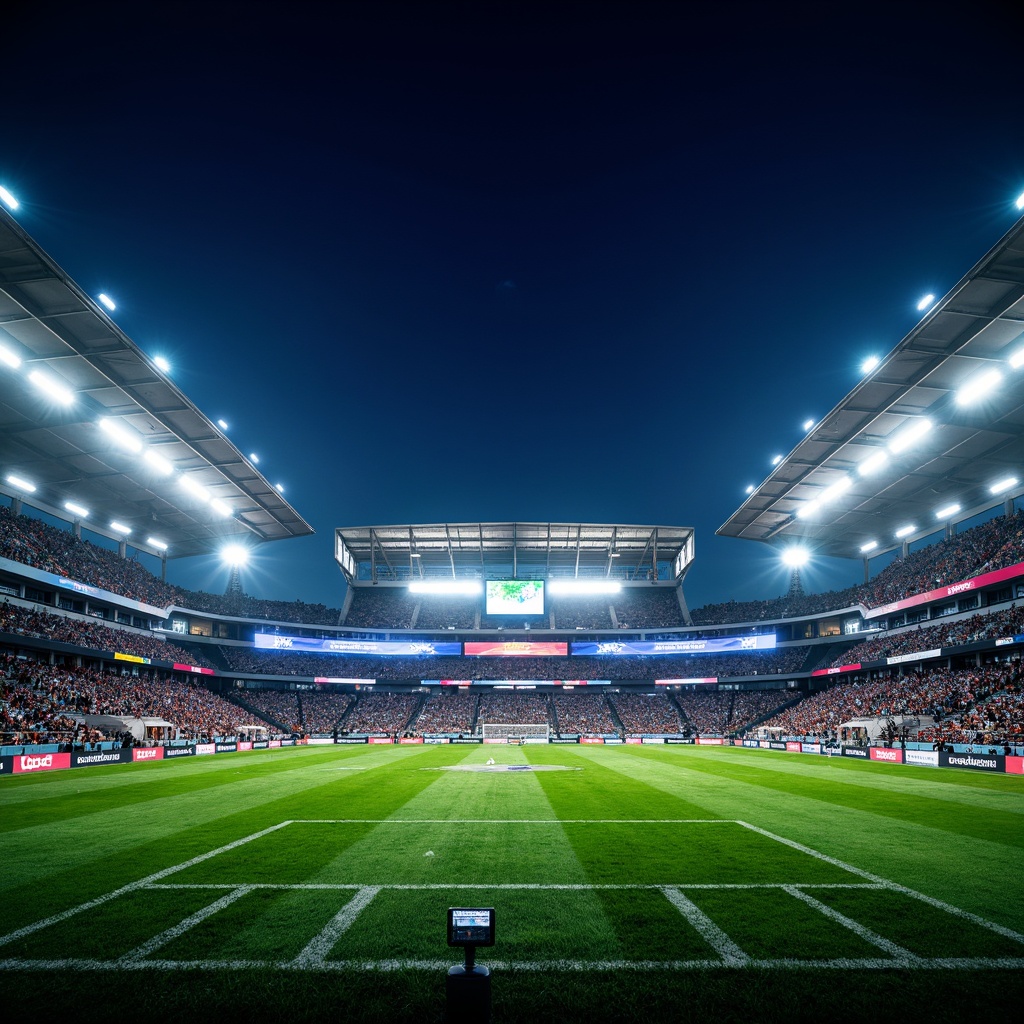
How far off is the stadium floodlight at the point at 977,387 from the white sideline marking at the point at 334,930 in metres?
39.2

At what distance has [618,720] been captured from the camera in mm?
69625

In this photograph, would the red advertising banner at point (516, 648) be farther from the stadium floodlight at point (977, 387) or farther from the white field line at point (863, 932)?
the white field line at point (863, 932)

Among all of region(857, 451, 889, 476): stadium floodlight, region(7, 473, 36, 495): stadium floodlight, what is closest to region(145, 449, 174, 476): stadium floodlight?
region(7, 473, 36, 495): stadium floodlight

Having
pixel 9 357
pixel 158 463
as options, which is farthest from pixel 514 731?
pixel 9 357

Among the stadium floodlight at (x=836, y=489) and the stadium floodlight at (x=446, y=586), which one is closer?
the stadium floodlight at (x=836, y=489)

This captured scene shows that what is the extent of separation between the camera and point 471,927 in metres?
4.54

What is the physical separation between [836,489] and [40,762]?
55.9 meters

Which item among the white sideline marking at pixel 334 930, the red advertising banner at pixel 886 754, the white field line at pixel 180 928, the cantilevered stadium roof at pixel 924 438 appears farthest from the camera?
the red advertising banner at pixel 886 754

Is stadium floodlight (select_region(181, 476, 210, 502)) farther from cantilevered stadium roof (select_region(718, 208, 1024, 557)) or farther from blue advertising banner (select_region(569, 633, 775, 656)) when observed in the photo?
cantilevered stadium roof (select_region(718, 208, 1024, 557))

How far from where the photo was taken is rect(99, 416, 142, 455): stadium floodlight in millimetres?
41000

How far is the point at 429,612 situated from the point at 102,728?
49.2 metres

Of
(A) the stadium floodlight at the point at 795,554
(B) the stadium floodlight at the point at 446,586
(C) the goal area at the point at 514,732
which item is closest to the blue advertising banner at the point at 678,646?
(A) the stadium floodlight at the point at 795,554

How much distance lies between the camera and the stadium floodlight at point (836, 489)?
5138cm

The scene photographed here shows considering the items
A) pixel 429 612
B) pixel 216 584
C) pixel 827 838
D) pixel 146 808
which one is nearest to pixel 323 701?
pixel 429 612
